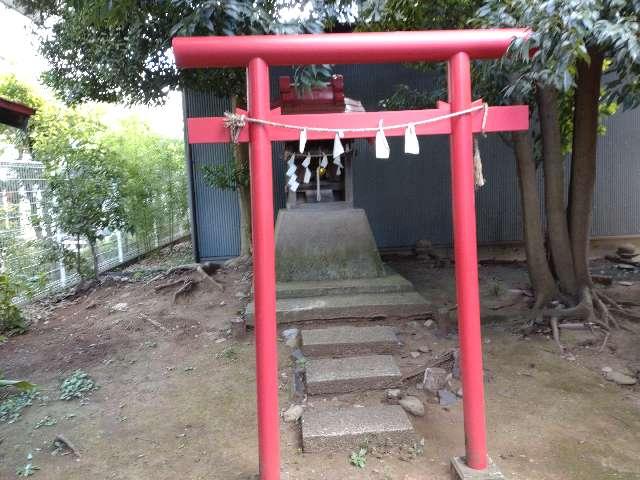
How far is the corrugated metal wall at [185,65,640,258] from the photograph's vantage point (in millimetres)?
9664

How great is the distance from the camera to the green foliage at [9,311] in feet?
20.3

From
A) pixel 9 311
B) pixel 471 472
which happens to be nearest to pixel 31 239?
pixel 9 311

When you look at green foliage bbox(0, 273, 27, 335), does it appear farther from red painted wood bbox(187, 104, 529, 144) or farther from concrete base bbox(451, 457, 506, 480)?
concrete base bbox(451, 457, 506, 480)

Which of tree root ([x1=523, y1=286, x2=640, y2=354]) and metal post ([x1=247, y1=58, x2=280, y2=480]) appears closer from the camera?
metal post ([x1=247, y1=58, x2=280, y2=480])

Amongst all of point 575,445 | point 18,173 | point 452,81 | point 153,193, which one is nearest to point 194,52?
point 452,81

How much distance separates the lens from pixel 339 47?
294 centimetres

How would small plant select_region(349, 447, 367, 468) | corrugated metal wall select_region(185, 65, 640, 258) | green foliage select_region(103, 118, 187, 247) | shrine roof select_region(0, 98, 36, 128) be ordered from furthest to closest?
green foliage select_region(103, 118, 187, 247) → corrugated metal wall select_region(185, 65, 640, 258) → shrine roof select_region(0, 98, 36, 128) → small plant select_region(349, 447, 367, 468)

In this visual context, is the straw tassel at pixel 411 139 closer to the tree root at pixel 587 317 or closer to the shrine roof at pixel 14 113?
the tree root at pixel 587 317

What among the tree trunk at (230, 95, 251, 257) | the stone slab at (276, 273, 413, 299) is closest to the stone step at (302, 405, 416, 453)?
the stone slab at (276, 273, 413, 299)

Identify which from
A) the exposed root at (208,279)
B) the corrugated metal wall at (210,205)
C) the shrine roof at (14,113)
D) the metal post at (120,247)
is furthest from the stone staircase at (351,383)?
the metal post at (120,247)

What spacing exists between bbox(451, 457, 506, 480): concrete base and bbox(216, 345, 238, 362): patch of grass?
9.07 ft

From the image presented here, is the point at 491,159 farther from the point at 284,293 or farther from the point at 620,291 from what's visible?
the point at 284,293

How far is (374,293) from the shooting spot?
20.0 feet

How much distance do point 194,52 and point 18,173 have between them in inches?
236
